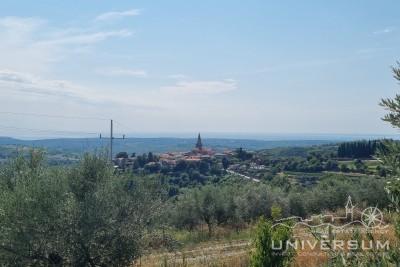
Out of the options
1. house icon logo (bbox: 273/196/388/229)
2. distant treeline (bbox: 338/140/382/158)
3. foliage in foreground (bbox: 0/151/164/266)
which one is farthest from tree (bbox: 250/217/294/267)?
distant treeline (bbox: 338/140/382/158)

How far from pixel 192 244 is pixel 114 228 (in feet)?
40.1

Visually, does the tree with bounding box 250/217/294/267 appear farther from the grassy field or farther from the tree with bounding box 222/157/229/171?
the tree with bounding box 222/157/229/171

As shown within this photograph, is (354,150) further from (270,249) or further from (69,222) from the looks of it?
(270,249)

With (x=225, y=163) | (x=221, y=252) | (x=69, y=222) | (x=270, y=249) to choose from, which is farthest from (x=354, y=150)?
(x=270, y=249)

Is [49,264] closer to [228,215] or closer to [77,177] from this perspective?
[77,177]

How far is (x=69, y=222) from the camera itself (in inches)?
360

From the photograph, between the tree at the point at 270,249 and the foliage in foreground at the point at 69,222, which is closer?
the tree at the point at 270,249

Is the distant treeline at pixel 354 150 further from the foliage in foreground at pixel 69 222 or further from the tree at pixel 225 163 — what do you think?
the foliage in foreground at pixel 69 222

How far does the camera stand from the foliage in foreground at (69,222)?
29.7ft

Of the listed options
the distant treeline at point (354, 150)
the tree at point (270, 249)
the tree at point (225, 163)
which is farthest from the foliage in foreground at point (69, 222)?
the tree at point (225, 163)

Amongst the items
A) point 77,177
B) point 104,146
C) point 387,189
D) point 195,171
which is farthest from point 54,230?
point 195,171

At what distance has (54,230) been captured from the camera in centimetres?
920

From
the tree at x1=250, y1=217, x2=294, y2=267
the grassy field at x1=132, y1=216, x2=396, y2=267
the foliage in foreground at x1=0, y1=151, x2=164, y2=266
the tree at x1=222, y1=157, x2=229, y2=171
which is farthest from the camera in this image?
Result: the tree at x1=222, y1=157, x2=229, y2=171

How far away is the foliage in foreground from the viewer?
9.06 metres
